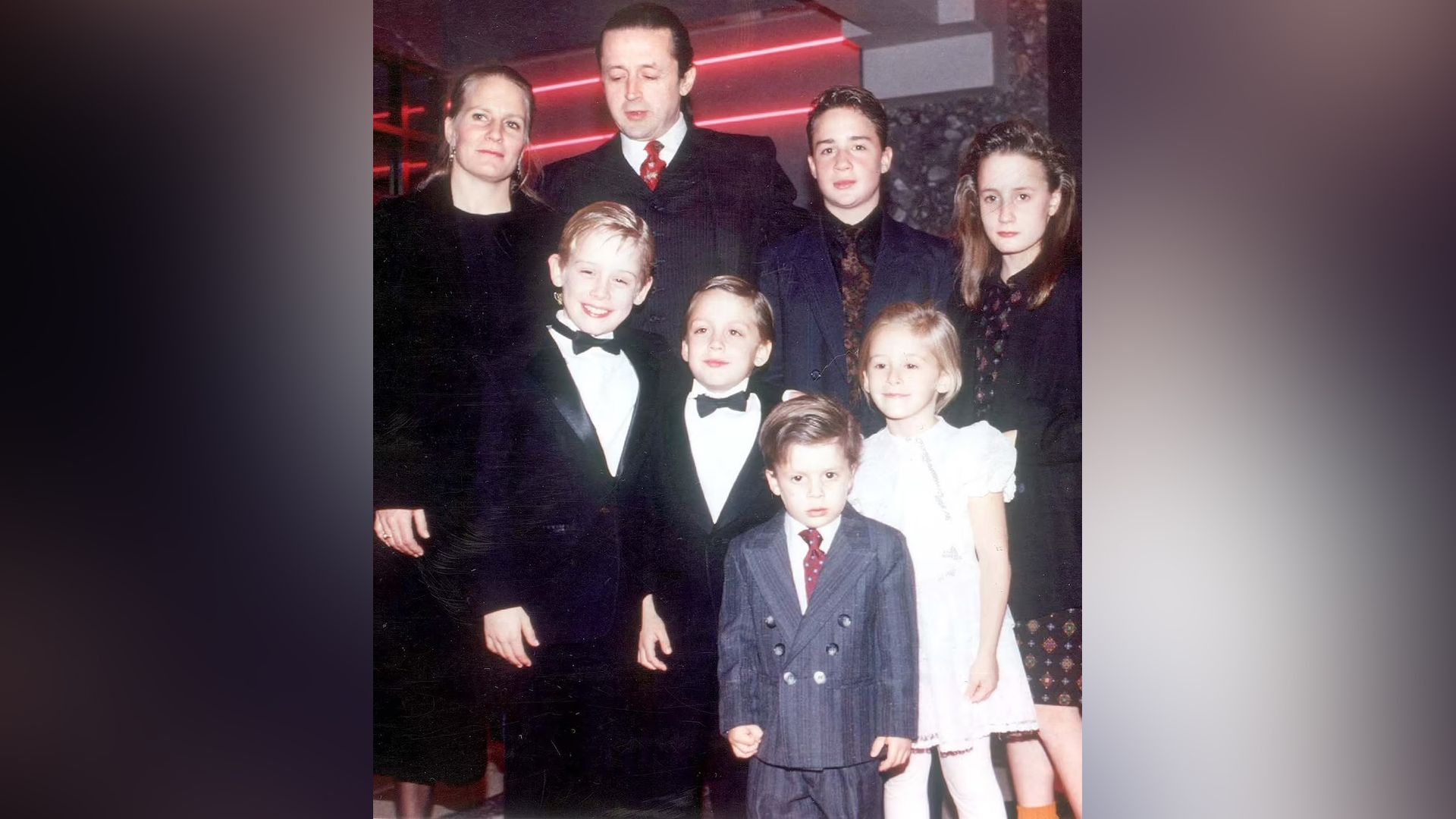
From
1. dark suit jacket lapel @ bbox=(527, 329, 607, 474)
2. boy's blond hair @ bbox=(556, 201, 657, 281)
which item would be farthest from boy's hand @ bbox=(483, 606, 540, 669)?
boy's blond hair @ bbox=(556, 201, 657, 281)

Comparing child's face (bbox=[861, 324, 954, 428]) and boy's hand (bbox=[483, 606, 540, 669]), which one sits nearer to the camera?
child's face (bbox=[861, 324, 954, 428])

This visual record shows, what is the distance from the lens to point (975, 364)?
213 cm

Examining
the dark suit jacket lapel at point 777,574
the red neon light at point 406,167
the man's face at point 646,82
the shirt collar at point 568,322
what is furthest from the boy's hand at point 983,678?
the red neon light at point 406,167

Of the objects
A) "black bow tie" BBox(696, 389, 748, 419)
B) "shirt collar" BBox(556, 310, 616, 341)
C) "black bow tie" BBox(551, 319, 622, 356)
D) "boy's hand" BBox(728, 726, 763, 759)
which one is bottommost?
"boy's hand" BBox(728, 726, 763, 759)

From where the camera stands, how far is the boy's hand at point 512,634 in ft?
7.68

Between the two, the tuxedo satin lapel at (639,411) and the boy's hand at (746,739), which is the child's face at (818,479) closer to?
the tuxedo satin lapel at (639,411)

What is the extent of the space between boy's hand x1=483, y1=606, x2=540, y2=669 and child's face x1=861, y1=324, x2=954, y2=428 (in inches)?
37.1

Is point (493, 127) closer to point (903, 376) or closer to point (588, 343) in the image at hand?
point (588, 343)

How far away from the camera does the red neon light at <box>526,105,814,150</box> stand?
2221 millimetres

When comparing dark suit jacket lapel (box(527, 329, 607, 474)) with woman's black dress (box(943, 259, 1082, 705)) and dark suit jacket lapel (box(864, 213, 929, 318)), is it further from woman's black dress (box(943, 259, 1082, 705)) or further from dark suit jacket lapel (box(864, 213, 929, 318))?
woman's black dress (box(943, 259, 1082, 705))
